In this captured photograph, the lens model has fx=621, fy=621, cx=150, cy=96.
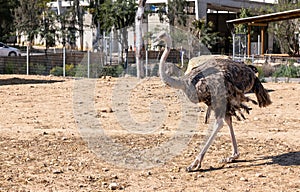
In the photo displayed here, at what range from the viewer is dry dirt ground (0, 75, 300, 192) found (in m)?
6.70

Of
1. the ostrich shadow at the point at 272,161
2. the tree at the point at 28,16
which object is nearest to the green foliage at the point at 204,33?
the tree at the point at 28,16

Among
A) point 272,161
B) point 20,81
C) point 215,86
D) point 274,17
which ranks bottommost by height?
point 272,161

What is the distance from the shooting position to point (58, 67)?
24.4m

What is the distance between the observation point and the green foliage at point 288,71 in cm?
2311

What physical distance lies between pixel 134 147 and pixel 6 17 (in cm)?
4247

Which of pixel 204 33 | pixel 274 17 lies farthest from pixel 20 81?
pixel 204 33

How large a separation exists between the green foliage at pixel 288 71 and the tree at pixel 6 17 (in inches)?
1125

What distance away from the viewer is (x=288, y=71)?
23.1 metres

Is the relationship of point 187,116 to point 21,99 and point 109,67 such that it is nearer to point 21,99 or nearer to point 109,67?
point 21,99

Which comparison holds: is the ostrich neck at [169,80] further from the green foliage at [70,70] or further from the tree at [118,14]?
the tree at [118,14]

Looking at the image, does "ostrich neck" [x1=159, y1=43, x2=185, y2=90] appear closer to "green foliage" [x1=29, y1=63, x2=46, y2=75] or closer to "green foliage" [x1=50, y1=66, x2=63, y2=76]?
"green foliage" [x1=50, y1=66, x2=63, y2=76]

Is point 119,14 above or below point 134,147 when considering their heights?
above

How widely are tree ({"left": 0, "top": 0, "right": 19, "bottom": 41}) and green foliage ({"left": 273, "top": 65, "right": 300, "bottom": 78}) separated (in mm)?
28570

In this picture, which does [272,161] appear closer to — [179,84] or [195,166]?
[195,166]
